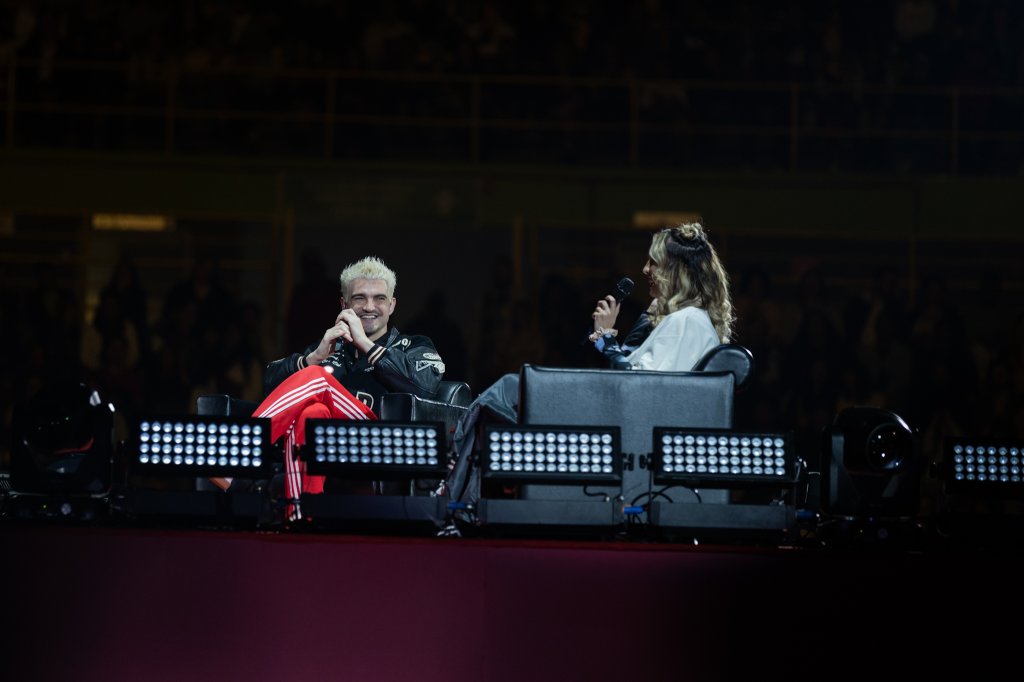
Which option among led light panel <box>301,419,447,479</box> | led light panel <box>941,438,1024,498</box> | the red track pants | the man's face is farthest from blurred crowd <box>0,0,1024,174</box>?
led light panel <box>301,419,447,479</box>

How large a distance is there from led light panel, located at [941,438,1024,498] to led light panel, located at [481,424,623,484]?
1033 mm

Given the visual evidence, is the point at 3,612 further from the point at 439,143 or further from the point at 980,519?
the point at 439,143

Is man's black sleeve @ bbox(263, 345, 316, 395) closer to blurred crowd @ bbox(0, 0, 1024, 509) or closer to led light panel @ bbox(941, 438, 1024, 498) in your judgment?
led light panel @ bbox(941, 438, 1024, 498)

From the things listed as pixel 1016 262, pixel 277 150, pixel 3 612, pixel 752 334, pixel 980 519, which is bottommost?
pixel 3 612

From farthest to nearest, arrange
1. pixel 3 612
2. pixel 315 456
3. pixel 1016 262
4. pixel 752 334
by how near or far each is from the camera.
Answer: pixel 1016 262 → pixel 752 334 → pixel 315 456 → pixel 3 612

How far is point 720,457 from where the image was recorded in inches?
153

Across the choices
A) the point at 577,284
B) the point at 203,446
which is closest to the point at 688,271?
the point at 203,446

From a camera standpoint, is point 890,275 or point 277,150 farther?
point 277,150

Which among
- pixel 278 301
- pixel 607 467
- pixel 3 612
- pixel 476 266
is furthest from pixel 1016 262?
pixel 3 612

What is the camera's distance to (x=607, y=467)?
387 centimetres

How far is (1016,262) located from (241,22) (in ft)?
23.3

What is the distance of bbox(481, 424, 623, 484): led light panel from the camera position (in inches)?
151

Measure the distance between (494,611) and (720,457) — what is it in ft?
2.64

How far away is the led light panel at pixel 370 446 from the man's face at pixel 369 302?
146 centimetres
